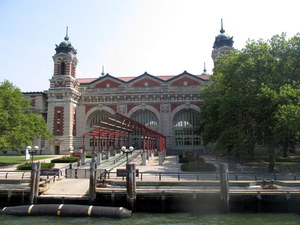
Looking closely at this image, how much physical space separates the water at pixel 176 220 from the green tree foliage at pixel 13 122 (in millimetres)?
16342

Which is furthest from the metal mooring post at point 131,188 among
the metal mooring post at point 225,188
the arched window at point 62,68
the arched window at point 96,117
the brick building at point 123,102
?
the arched window at point 62,68

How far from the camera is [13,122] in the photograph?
99.1 ft

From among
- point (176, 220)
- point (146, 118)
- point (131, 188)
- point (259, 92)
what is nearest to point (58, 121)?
point (146, 118)

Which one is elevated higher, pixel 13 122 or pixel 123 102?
pixel 123 102

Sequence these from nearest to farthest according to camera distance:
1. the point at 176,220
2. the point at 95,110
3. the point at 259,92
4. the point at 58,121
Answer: the point at 176,220, the point at 259,92, the point at 58,121, the point at 95,110

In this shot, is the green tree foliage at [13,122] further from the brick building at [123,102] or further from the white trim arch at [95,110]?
the white trim arch at [95,110]

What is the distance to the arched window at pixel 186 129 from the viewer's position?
49219mm

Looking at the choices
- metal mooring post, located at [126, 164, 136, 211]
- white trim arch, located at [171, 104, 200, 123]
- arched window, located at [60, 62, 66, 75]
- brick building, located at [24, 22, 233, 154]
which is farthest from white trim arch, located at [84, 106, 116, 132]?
metal mooring post, located at [126, 164, 136, 211]

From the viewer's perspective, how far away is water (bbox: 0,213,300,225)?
13398 mm

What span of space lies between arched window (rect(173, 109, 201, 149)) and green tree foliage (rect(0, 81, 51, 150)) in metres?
27.1

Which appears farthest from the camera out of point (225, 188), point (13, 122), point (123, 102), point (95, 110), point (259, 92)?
point (95, 110)

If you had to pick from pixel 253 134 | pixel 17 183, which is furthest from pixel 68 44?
pixel 253 134

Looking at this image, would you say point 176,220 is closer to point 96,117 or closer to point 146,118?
point 146,118

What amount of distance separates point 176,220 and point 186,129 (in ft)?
118
